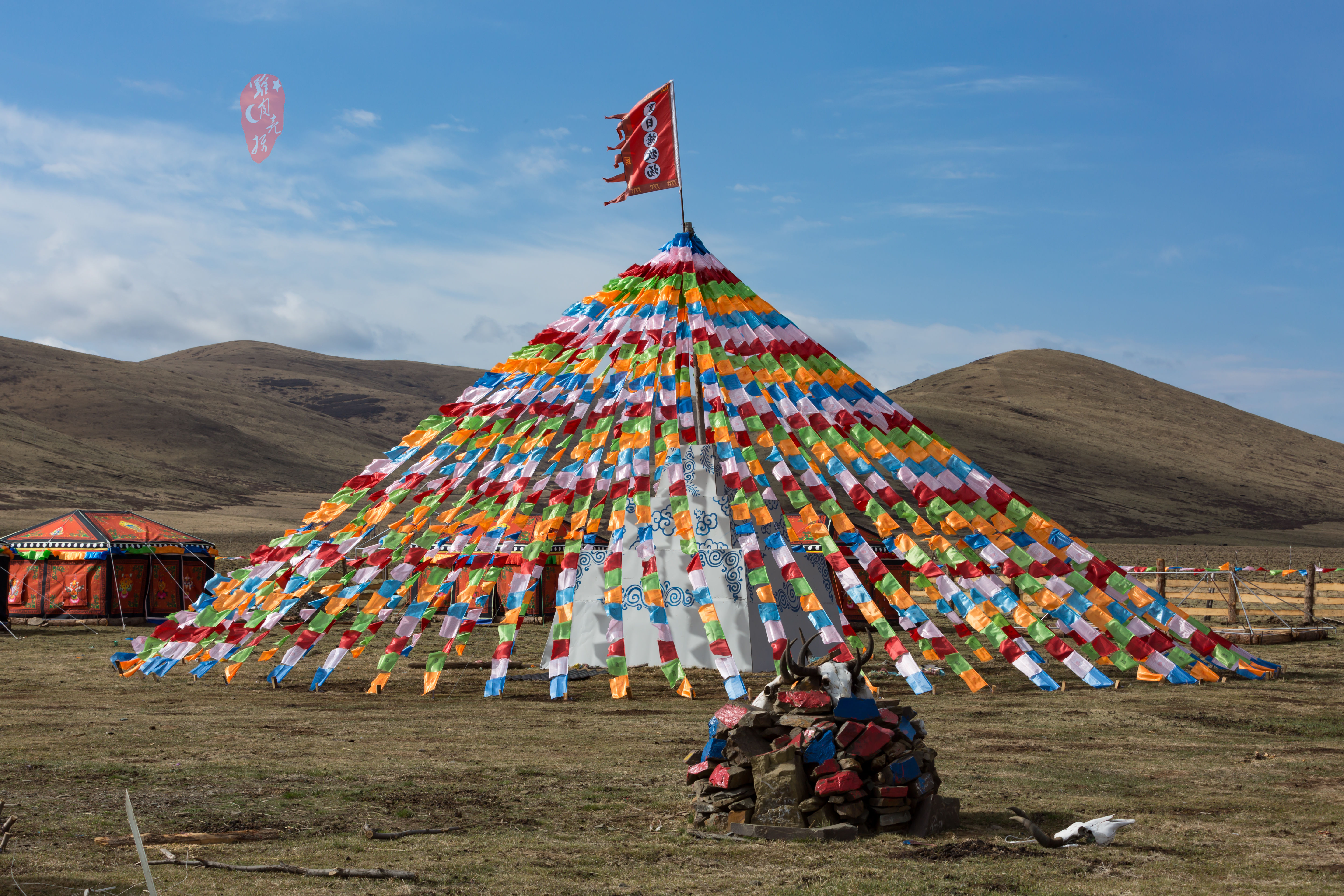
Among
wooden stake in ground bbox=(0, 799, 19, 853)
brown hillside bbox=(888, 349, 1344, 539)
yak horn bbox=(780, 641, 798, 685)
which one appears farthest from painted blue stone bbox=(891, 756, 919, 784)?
brown hillside bbox=(888, 349, 1344, 539)

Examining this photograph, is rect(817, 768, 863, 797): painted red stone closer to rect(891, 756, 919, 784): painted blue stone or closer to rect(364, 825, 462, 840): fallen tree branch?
rect(891, 756, 919, 784): painted blue stone

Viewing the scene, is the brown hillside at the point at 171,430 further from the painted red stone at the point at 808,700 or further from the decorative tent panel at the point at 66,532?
the painted red stone at the point at 808,700

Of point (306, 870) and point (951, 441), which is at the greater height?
point (951, 441)

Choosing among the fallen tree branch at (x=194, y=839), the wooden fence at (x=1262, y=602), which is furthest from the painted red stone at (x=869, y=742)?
the wooden fence at (x=1262, y=602)

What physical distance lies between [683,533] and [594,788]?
17.7 ft

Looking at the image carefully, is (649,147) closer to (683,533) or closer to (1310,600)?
(683,533)

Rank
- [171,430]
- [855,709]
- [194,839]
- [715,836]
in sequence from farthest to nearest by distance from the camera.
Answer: [171,430]
[855,709]
[715,836]
[194,839]

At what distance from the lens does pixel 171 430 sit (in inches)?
4370

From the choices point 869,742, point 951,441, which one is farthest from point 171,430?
point 869,742

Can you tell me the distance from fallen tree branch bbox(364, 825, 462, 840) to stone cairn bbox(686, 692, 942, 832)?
1658 millimetres

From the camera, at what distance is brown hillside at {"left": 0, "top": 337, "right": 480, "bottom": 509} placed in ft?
278

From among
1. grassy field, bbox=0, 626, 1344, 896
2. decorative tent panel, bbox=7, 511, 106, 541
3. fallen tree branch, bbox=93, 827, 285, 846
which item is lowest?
grassy field, bbox=0, 626, 1344, 896

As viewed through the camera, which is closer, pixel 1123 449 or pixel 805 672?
pixel 805 672

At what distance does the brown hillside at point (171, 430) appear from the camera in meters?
84.7
